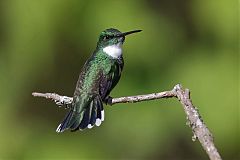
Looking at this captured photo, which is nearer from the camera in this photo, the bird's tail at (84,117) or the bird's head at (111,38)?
the bird's tail at (84,117)

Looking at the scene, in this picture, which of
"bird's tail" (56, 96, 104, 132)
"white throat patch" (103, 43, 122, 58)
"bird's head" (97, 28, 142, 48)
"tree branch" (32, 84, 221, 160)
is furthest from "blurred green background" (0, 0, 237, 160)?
"tree branch" (32, 84, 221, 160)

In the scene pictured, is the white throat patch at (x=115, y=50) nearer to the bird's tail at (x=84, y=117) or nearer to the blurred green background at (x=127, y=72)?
the bird's tail at (x=84, y=117)

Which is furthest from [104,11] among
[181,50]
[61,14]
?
[181,50]

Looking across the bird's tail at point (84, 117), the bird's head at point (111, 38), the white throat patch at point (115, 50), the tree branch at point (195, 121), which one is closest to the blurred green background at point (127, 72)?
the bird's head at point (111, 38)

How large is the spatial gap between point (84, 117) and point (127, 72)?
2.98m

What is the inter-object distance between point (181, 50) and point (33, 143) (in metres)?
1.69

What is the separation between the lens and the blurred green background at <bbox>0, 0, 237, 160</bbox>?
6.32m

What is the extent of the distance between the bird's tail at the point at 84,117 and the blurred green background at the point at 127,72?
8.69 ft

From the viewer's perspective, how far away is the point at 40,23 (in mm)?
6418

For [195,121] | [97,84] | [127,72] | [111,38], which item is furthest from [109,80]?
[127,72]

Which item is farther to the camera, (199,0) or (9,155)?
(199,0)

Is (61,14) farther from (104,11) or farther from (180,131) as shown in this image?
(180,131)

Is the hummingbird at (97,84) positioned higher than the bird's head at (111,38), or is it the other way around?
the bird's head at (111,38)

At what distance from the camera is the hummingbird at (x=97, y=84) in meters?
3.44
